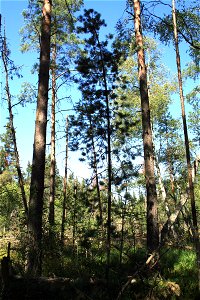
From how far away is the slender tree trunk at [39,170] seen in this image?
618 centimetres

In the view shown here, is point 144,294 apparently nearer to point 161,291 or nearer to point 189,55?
point 161,291

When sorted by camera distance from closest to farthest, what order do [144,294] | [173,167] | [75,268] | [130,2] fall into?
[144,294]
[75,268]
[130,2]
[173,167]

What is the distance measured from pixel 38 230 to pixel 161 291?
2923mm

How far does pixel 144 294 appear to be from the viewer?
5.63 metres

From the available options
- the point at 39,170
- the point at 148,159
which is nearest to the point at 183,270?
the point at 148,159

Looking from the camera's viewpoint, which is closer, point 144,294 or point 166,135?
point 144,294

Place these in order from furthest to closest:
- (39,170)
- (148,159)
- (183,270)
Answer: (148,159)
(183,270)
(39,170)

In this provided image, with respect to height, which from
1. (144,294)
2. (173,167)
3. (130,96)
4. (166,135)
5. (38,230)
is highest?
(130,96)

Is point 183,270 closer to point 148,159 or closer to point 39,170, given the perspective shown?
point 148,159

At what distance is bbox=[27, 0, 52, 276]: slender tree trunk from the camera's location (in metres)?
6.18

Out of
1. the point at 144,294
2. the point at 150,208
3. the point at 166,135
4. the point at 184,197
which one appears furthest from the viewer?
the point at 166,135

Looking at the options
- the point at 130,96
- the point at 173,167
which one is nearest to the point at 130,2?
the point at 130,96

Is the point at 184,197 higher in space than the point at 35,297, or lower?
higher

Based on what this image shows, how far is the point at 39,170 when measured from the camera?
6875mm
